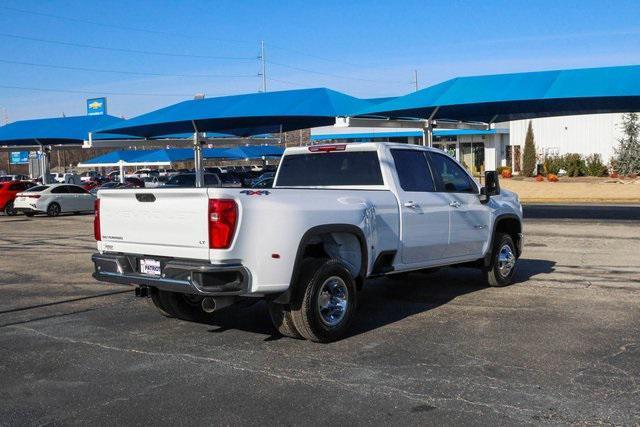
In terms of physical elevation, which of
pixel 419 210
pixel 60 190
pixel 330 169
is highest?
pixel 330 169

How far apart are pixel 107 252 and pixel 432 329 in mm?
3495

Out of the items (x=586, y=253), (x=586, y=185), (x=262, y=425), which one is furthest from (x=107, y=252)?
(x=586, y=185)

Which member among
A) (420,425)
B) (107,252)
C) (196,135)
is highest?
(196,135)

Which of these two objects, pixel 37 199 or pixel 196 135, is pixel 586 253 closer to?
pixel 196 135

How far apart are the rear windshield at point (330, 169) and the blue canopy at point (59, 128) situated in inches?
923

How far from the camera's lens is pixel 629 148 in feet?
140

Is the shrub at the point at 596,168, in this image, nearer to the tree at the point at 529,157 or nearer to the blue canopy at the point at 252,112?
the tree at the point at 529,157

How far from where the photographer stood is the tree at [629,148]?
4222 centimetres

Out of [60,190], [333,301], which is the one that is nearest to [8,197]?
[60,190]

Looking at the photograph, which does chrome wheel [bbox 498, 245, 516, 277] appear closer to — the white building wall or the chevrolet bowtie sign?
the white building wall

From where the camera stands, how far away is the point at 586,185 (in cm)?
3525

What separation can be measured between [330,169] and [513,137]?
4626cm

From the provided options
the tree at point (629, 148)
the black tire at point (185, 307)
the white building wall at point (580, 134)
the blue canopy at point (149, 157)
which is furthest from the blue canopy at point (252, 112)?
the white building wall at point (580, 134)

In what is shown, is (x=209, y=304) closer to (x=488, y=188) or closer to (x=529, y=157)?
(x=488, y=188)
